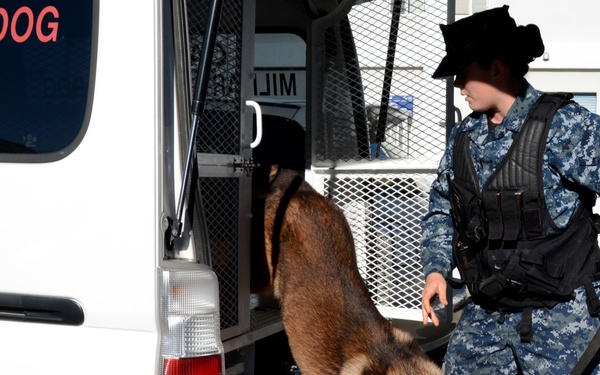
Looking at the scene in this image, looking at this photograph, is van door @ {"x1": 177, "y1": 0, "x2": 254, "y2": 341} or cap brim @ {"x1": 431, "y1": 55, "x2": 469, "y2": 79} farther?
van door @ {"x1": 177, "y1": 0, "x2": 254, "y2": 341}

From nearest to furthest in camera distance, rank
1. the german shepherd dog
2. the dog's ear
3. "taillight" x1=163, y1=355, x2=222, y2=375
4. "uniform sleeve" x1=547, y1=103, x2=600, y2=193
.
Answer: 1. "taillight" x1=163, y1=355, x2=222, y2=375
2. "uniform sleeve" x1=547, y1=103, x2=600, y2=193
3. the german shepherd dog
4. the dog's ear

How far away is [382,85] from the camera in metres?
4.81

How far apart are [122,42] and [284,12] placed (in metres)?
2.84

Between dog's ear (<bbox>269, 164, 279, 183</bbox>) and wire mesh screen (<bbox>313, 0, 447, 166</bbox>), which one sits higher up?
wire mesh screen (<bbox>313, 0, 447, 166</bbox>)

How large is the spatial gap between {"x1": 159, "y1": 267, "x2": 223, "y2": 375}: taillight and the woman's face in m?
1.33

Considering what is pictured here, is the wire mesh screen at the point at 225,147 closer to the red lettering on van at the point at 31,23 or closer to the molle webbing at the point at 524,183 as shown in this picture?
the red lettering on van at the point at 31,23

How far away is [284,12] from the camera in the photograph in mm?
5262

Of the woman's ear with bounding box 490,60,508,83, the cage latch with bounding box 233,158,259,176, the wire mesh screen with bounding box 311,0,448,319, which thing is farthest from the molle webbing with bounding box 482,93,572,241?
the wire mesh screen with bounding box 311,0,448,319

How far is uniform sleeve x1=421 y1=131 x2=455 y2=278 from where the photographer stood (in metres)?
3.42

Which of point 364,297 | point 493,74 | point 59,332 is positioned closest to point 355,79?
point 364,297

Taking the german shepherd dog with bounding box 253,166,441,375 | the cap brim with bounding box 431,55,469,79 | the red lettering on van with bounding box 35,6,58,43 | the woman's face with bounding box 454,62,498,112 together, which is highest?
the red lettering on van with bounding box 35,6,58,43

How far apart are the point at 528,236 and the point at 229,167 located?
4.08 ft

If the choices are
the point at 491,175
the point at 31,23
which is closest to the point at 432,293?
the point at 491,175

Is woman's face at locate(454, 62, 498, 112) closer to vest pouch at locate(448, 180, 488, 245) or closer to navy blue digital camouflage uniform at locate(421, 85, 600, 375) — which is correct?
navy blue digital camouflage uniform at locate(421, 85, 600, 375)
